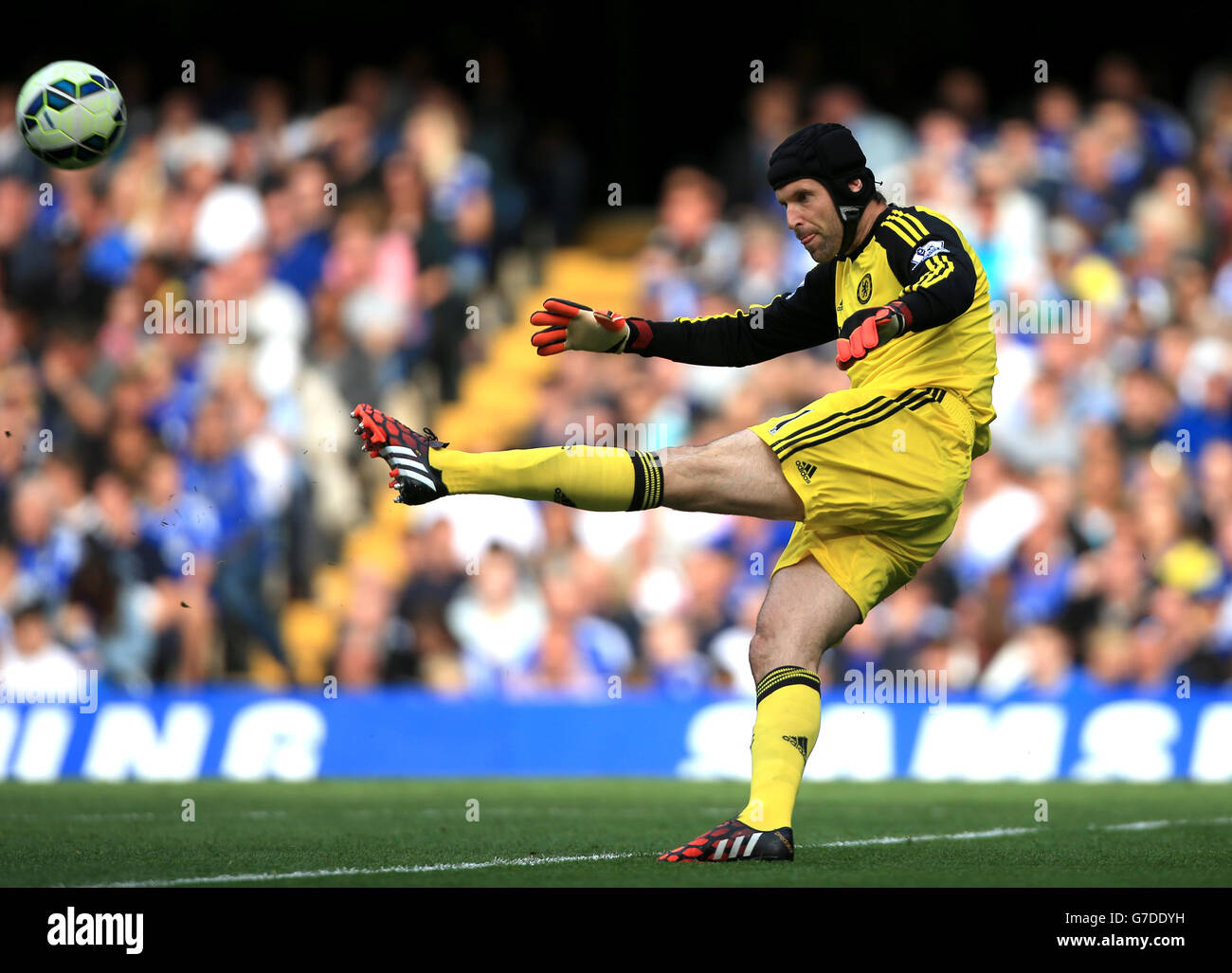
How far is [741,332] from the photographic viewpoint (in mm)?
7195

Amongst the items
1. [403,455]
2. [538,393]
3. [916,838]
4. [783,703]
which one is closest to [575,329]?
[403,455]

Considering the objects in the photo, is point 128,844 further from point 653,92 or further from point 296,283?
point 653,92

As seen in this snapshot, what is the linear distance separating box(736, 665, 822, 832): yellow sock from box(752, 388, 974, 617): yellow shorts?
1.34 ft

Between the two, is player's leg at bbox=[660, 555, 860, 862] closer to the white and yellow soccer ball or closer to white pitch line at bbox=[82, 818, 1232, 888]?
white pitch line at bbox=[82, 818, 1232, 888]

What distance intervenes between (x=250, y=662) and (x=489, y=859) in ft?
24.5

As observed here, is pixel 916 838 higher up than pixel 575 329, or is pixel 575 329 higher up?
pixel 575 329

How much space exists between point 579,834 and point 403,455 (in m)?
2.22

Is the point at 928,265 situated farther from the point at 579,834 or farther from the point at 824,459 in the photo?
the point at 579,834

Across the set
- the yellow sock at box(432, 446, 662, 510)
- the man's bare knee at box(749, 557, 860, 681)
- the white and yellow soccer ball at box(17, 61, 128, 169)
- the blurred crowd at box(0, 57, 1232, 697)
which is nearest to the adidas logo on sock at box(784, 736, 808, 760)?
the man's bare knee at box(749, 557, 860, 681)

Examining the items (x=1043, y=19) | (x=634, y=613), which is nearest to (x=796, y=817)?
(x=634, y=613)

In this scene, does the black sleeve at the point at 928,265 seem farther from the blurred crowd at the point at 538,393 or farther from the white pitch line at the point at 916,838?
the blurred crowd at the point at 538,393

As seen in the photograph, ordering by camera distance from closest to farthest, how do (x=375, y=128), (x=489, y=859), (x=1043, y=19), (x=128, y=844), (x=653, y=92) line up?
(x=489, y=859), (x=128, y=844), (x=375, y=128), (x=1043, y=19), (x=653, y=92)

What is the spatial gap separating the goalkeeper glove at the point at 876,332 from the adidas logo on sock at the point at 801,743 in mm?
1285

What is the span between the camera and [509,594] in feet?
44.1
